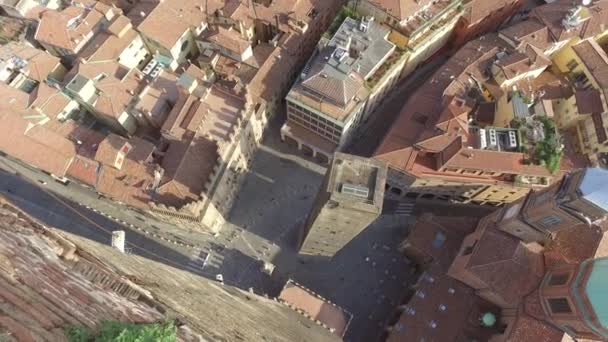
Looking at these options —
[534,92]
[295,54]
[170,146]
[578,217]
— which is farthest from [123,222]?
[534,92]

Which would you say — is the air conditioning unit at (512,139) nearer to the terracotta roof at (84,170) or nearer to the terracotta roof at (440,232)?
the terracotta roof at (440,232)

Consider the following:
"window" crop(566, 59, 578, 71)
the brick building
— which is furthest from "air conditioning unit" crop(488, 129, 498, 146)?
"window" crop(566, 59, 578, 71)

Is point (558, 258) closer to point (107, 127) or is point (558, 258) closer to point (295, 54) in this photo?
point (295, 54)

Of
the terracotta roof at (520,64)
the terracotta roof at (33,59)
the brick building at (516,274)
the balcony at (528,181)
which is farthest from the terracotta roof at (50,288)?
the terracotta roof at (520,64)

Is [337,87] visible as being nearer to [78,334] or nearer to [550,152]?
[550,152]

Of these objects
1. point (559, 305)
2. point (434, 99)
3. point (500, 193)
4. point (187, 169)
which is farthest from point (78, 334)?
point (500, 193)

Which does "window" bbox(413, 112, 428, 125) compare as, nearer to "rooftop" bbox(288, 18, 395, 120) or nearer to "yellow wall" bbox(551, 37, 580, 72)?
"rooftop" bbox(288, 18, 395, 120)
